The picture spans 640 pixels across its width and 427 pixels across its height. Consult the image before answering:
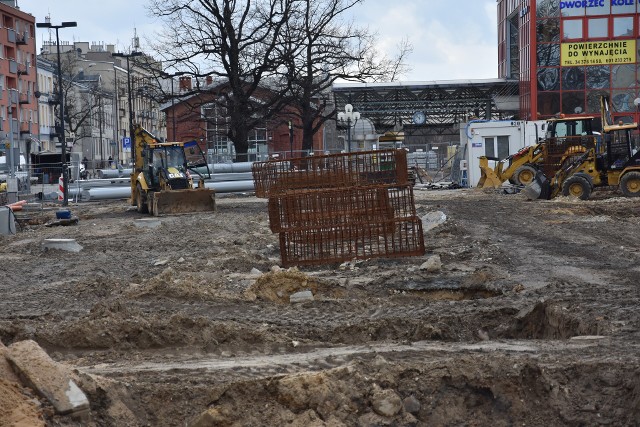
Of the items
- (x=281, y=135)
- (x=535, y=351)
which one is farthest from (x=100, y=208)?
(x=281, y=135)

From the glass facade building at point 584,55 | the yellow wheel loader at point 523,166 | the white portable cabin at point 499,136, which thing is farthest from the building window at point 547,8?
the yellow wheel loader at point 523,166

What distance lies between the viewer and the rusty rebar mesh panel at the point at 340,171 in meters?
16.8

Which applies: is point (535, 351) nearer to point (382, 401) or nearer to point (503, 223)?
point (382, 401)

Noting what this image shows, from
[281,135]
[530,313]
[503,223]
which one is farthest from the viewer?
[281,135]

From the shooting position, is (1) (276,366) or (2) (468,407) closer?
(2) (468,407)

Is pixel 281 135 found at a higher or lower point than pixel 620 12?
lower

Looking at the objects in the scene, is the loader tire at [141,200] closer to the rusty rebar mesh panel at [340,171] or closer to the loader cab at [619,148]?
the rusty rebar mesh panel at [340,171]

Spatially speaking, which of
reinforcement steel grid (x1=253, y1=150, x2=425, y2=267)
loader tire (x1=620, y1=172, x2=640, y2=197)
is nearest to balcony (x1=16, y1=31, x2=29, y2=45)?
loader tire (x1=620, y1=172, x2=640, y2=197)

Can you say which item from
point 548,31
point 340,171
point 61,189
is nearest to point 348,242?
point 340,171

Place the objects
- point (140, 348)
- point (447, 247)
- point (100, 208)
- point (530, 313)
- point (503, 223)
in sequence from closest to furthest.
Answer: point (140, 348), point (530, 313), point (447, 247), point (503, 223), point (100, 208)

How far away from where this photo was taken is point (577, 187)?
2969 centimetres

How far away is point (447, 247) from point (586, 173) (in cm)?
1484

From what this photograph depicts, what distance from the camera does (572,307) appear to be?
33.0 ft

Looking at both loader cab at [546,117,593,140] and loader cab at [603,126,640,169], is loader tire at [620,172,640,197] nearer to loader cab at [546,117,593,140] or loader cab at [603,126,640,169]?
loader cab at [603,126,640,169]
